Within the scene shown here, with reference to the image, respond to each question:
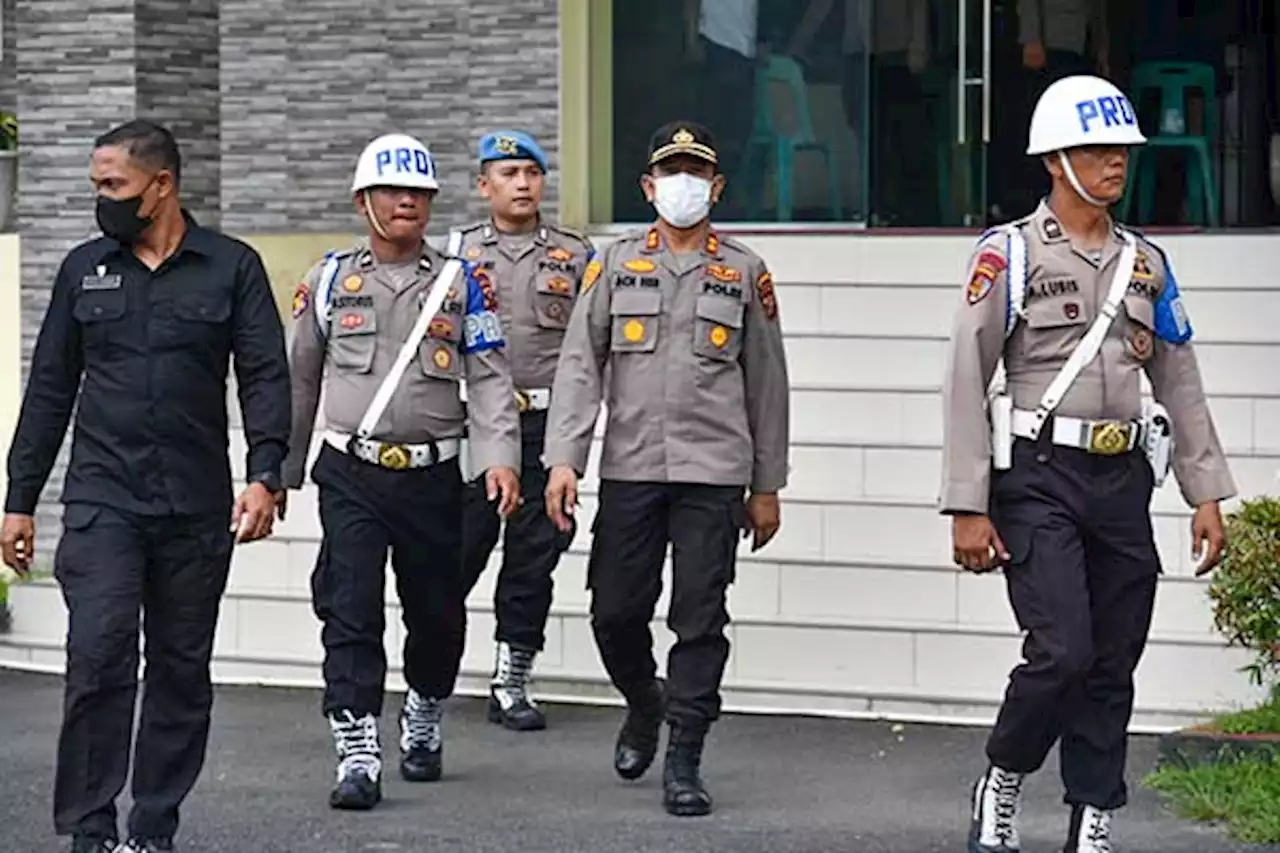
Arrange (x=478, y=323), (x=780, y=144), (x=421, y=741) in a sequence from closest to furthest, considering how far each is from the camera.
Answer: (x=478, y=323), (x=421, y=741), (x=780, y=144)

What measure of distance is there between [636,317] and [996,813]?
6.24ft

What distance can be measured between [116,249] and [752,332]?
1.99 metres

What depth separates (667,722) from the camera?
8305 millimetres

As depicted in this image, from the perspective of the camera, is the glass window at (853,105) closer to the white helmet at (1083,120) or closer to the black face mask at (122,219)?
the black face mask at (122,219)

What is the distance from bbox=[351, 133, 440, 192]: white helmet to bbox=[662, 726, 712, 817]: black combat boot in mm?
1806

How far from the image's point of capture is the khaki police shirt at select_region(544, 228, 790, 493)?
325 inches

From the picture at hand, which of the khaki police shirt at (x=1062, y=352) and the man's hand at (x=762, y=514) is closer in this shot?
the khaki police shirt at (x=1062, y=352)

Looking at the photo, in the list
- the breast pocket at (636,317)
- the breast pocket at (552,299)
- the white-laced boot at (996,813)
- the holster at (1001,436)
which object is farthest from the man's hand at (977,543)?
the breast pocket at (552,299)

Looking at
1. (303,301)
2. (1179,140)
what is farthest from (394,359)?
(1179,140)

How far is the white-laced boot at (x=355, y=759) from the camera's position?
829 centimetres

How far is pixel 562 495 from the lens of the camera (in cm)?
817

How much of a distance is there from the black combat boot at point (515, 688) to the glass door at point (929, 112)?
383cm

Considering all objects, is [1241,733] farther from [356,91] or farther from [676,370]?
[356,91]

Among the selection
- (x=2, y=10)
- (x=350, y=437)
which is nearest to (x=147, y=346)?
(x=350, y=437)
